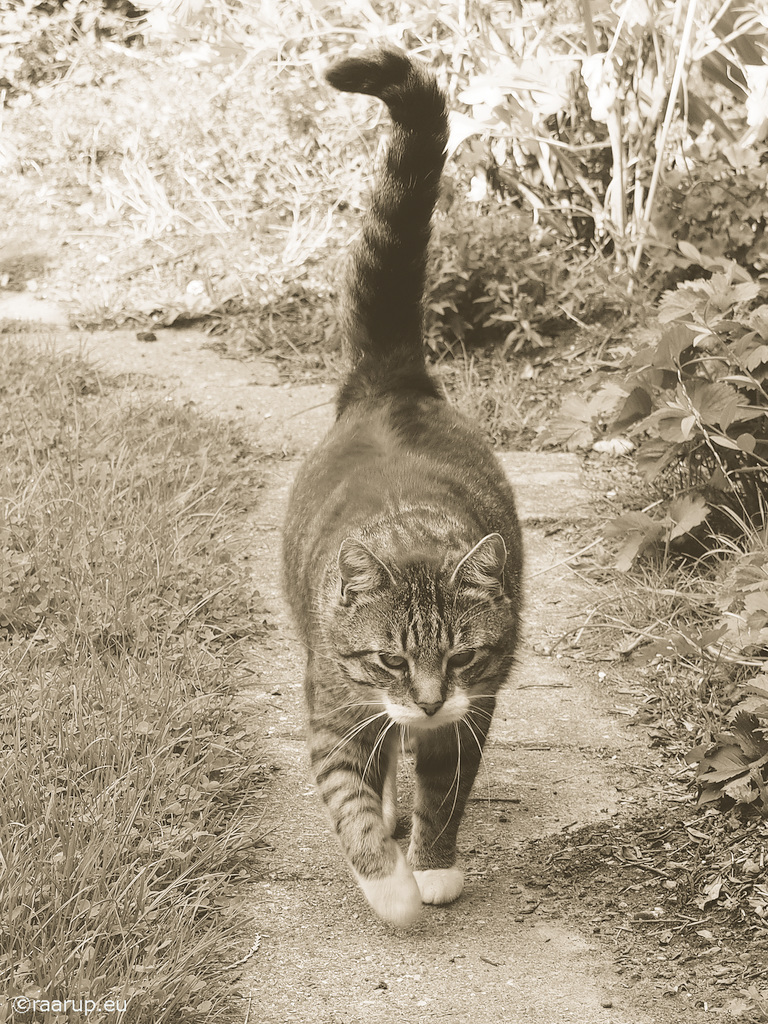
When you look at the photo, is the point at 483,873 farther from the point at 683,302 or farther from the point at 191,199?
the point at 191,199

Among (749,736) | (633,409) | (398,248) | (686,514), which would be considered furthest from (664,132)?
(749,736)

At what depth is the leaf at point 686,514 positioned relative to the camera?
12.2ft

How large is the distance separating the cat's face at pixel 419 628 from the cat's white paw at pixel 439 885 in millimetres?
366

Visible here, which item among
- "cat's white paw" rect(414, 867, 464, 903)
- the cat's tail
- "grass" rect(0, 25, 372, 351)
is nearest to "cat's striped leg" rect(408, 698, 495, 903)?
"cat's white paw" rect(414, 867, 464, 903)

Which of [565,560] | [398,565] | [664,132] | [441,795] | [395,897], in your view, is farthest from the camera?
[664,132]

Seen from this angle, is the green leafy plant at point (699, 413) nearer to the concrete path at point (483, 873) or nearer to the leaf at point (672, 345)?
the leaf at point (672, 345)

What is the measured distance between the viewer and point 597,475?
16.0 feet

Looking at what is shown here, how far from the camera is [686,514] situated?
3.77 metres

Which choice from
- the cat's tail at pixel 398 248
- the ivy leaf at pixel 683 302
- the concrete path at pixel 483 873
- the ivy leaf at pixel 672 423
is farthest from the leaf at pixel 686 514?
the cat's tail at pixel 398 248

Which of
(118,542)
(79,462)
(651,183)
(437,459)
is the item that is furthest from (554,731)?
(651,183)

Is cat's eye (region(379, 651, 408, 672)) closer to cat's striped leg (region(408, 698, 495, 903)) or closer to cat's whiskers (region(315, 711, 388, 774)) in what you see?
cat's whiskers (region(315, 711, 388, 774))

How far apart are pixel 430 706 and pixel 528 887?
55 cm

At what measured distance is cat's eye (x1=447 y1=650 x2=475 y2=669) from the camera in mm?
2623

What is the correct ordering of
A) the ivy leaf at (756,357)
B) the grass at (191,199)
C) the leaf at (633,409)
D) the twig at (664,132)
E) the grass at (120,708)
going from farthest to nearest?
1. the grass at (191,199)
2. the twig at (664,132)
3. the leaf at (633,409)
4. the ivy leaf at (756,357)
5. the grass at (120,708)
